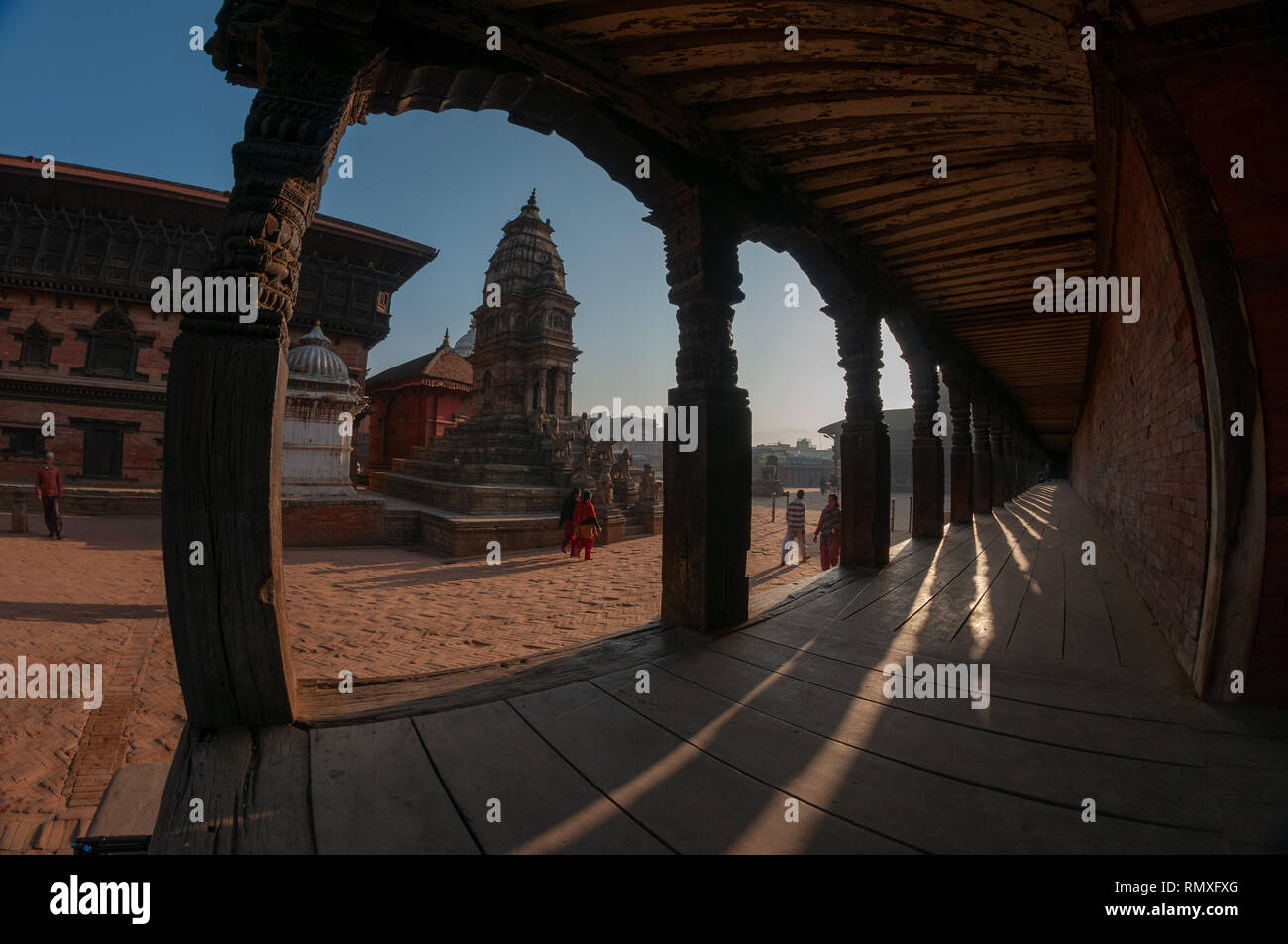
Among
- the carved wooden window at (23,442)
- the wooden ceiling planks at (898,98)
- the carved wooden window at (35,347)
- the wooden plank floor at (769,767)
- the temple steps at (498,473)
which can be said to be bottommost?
the wooden plank floor at (769,767)

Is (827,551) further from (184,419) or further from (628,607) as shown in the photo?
(184,419)

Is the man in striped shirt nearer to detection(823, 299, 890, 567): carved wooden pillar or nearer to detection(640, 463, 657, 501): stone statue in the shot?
detection(823, 299, 890, 567): carved wooden pillar

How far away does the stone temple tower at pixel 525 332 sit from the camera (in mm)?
23812

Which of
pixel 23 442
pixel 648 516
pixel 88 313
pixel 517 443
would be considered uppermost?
pixel 88 313

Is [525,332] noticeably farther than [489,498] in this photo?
Yes

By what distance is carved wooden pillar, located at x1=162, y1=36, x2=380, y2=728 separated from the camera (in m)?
1.71

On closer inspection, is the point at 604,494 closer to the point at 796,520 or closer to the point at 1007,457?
the point at 796,520

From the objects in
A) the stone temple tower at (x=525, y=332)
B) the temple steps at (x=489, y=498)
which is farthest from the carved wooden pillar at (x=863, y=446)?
the stone temple tower at (x=525, y=332)

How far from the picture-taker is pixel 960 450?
8.59m

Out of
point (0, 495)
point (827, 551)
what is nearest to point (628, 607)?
point (827, 551)

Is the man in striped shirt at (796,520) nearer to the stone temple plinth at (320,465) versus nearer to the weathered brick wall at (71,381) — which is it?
the stone temple plinth at (320,465)

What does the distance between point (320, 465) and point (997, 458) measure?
17581mm

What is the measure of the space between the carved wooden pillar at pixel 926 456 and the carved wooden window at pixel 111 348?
2605 cm

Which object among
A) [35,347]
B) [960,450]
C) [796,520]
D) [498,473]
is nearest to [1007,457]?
[960,450]
